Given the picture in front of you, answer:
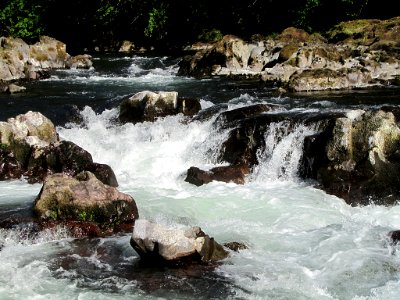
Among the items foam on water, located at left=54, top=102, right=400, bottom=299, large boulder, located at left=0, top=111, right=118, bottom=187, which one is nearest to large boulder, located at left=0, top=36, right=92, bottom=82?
foam on water, located at left=54, top=102, right=400, bottom=299

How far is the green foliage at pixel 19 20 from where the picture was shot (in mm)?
39406

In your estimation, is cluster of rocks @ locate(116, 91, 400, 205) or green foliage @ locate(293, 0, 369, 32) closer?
cluster of rocks @ locate(116, 91, 400, 205)

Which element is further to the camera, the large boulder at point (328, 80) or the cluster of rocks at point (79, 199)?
the large boulder at point (328, 80)

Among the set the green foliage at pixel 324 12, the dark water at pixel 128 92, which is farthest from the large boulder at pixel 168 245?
the green foliage at pixel 324 12

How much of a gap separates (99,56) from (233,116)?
27.0 metres

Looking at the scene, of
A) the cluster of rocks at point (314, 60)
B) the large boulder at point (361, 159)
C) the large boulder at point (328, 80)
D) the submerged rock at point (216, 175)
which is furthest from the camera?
the cluster of rocks at point (314, 60)

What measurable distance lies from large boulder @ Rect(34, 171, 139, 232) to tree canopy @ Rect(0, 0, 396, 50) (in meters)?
30.9

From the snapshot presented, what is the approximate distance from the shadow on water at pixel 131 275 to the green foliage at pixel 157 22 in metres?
37.2

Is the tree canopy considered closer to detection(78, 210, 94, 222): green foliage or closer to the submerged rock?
the submerged rock

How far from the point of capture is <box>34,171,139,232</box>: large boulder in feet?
33.7

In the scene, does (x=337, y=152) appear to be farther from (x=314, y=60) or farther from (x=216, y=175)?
(x=314, y=60)

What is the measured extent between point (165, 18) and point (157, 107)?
28779mm

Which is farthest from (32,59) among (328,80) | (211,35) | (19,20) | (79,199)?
(79,199)

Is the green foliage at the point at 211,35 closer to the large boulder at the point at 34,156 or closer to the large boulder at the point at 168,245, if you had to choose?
the large boulder at the point at 34,156
